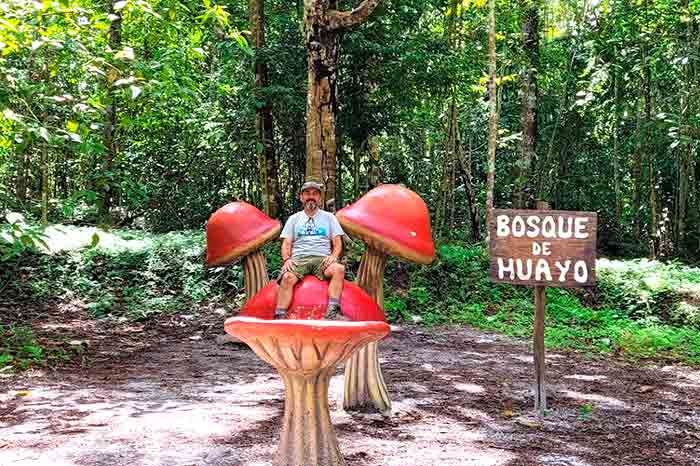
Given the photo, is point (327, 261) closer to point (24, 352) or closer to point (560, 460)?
point (560, 460)

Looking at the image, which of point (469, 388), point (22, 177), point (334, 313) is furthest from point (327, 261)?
point (22, 177)

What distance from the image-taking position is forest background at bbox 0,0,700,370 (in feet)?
30.5

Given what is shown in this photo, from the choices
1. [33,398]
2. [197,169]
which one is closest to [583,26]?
[197,169]

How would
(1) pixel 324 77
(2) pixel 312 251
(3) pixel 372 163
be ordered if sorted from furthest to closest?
(3) pixel 372 163, (1) pixel 324 77, (2) pixel 312 251

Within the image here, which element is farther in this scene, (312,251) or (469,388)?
(469,388)

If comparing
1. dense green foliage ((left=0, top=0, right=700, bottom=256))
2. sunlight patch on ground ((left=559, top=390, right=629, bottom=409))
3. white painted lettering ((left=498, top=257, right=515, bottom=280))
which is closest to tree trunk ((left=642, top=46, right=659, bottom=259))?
dense green foliage ((left=0, top=0, right=700, bottom=256))

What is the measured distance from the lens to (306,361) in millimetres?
3287

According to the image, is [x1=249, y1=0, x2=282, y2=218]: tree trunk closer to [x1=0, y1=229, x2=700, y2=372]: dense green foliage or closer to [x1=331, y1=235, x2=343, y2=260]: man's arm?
[x1=0, y1=229, x2=700, y2=372]: dense green foliage

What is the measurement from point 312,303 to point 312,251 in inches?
16.9

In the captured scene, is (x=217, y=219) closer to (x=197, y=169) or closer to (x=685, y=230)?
(x=197, y=169)

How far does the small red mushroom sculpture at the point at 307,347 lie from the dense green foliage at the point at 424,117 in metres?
4.52

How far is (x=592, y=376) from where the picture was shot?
6.78m

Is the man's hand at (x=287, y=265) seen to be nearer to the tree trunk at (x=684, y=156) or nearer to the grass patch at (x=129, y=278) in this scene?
the grass patch at (x=129, y=278)

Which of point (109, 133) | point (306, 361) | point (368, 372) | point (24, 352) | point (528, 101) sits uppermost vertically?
point (528, 101)
